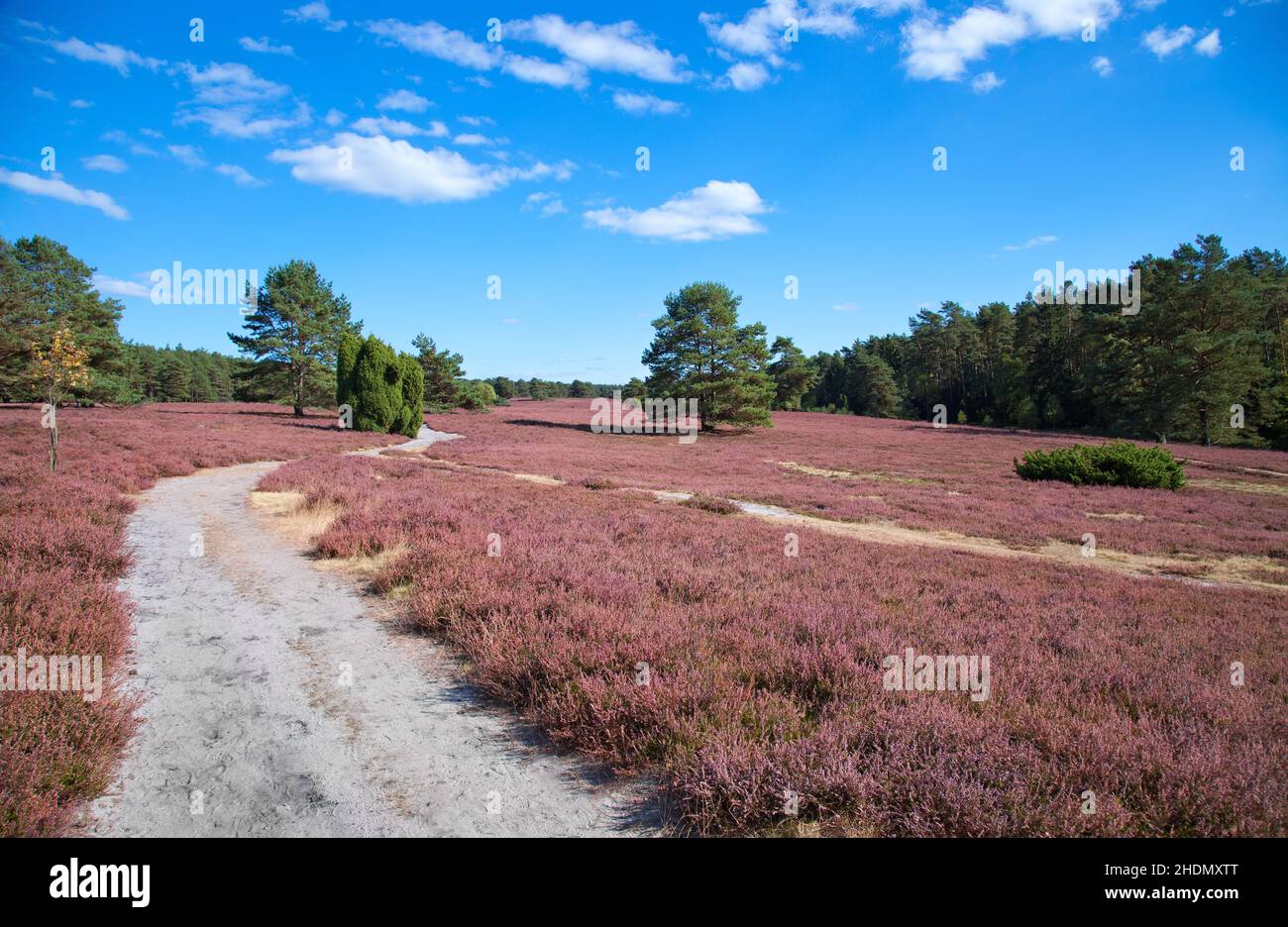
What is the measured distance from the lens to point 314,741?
3.69 metres

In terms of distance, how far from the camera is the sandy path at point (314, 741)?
296 cm

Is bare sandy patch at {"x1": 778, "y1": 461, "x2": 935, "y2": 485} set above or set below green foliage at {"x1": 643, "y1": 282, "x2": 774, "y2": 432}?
below

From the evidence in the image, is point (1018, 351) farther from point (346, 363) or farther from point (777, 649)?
point (777, 649)

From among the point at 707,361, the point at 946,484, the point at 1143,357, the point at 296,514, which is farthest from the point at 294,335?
the point at 1143,357

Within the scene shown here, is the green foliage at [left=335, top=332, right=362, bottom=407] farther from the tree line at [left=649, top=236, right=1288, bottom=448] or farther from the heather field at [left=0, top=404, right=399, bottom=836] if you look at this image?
the tree line at [left=649, top=236, right=1288, bottom=448]

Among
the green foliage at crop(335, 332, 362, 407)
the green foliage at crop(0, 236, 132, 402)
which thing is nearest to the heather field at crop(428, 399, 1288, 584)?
the green foliage at crop(335, 332, 362, 407)

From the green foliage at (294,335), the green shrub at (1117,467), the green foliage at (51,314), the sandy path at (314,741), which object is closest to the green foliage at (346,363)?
the green foliage at (294,335)

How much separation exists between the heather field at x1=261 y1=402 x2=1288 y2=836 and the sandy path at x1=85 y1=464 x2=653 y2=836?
16.2 inches

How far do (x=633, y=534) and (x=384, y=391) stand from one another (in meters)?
30.0

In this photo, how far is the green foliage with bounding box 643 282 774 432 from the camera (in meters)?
45.8

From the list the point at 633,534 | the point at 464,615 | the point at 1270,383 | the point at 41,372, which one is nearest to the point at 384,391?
the point at 41,372

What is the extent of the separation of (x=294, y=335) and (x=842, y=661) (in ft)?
158

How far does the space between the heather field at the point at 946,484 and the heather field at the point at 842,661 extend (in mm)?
495
